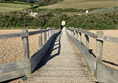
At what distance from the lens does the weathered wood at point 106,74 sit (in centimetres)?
262

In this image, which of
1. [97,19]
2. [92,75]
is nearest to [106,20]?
[97,19]

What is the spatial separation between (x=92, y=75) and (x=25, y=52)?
87.7 inches

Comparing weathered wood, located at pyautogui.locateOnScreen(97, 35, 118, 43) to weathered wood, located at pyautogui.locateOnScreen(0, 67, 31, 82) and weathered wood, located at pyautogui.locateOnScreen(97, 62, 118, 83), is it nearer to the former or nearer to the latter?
weathered wood, located at pyautogui.locateOnScreen(97, 62, 118, 83)

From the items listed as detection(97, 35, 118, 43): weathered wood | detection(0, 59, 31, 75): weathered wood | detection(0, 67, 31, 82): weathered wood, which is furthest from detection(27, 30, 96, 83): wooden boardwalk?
detection(97, 35, 118, 43): weathered wood

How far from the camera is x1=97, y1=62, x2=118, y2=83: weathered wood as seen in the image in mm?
2624

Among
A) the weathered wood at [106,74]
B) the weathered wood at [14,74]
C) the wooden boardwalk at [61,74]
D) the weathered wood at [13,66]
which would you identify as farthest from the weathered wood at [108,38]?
the weathered wood at [14,74]

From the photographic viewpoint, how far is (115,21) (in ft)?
117

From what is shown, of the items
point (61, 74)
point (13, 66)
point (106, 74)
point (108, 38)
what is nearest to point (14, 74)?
point (13, 66)

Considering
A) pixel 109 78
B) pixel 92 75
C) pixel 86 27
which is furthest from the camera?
Answer: pixel 86 27

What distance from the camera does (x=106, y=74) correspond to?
2914 millimetres

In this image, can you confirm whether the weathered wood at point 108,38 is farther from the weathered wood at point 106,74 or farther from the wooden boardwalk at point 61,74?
the wooden boardwalk at point 61,74

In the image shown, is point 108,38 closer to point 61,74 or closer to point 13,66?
point 61,74

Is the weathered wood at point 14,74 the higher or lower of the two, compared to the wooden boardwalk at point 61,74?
higher

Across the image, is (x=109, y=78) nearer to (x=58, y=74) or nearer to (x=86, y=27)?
(x=58, y=74)
